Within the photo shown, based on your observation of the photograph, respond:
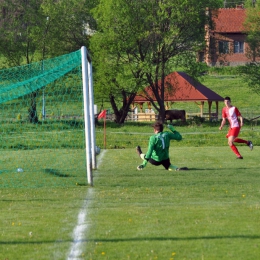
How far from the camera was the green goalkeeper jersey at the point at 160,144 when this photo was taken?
49.8 ft

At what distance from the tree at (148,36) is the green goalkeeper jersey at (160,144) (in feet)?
88.6

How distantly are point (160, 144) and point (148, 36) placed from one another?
94.3 ft

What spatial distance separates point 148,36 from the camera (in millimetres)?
43406

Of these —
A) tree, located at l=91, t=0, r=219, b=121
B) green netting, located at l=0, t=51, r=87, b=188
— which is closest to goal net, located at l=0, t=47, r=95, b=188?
green netting, located at l=0, t=51, r=87, b=188

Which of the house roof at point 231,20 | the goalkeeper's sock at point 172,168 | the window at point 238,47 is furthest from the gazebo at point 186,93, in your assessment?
the goalkeeper's sock at point 172,168

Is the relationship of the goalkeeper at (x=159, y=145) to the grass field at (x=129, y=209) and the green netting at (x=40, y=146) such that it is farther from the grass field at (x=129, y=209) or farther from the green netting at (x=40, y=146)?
the green netting at (x=40, y=146)

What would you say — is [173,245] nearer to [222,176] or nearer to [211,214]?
[211,214]

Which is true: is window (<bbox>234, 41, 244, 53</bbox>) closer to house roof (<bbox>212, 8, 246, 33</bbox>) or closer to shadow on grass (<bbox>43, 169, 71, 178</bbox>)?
house roof (<bbox>212, 8, 246, 33</bbox>)

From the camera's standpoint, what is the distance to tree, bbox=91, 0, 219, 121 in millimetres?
42312

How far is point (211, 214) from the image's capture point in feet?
31.7

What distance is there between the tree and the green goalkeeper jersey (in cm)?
2702

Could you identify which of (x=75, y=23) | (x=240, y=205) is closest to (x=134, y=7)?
(x=75, y=23)

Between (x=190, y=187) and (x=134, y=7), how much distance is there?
31097 millimetres

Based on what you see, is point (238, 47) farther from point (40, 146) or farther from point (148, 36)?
point (40, 146)
